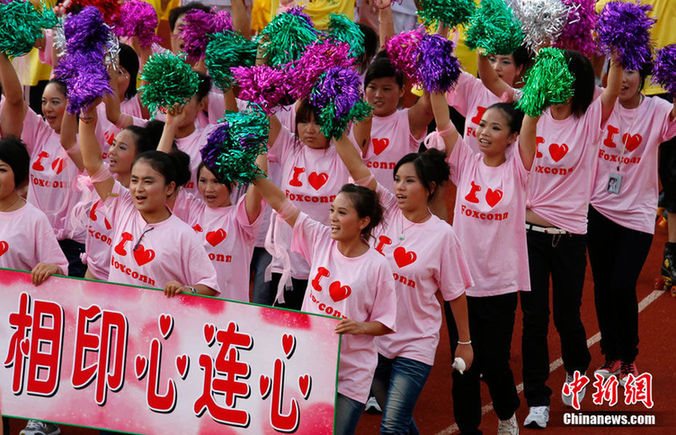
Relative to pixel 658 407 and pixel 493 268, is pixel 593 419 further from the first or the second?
pixel 493 268

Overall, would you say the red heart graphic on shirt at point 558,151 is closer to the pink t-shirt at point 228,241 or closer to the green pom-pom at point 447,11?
the green pom-pom at point 447,11

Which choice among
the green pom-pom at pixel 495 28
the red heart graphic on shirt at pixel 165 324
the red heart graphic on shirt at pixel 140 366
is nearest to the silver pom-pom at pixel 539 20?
the green pom-pom at pixel 495 28

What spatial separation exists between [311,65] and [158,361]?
5.10ft

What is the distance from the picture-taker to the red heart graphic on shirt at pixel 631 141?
252 inches

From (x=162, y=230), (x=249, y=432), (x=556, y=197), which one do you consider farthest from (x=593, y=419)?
(x=162, y=230)

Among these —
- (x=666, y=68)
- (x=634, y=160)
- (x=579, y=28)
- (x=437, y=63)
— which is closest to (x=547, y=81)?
(x=437, y=63)

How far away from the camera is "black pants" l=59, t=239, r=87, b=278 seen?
6109 millimetres

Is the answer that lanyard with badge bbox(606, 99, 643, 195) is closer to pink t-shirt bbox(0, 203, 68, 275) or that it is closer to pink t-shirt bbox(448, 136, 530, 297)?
pink t-shirt bbox(448, 136, 530, 297)

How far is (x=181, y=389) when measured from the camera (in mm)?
4672

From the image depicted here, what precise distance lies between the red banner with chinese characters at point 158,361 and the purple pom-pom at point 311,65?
104cm

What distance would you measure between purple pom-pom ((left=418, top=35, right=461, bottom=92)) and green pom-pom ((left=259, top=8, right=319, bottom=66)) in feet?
1.82

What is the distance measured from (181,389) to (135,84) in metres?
2.94

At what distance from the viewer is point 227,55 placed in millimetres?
5250

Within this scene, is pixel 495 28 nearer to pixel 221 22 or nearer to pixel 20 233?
pixel 221 22
